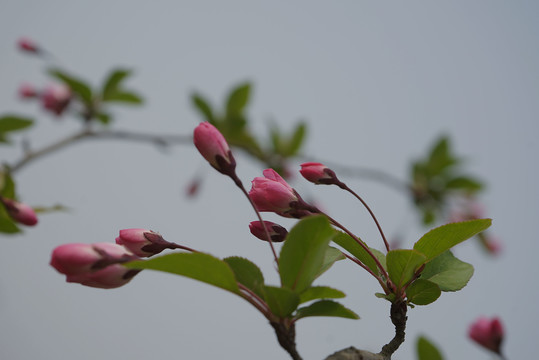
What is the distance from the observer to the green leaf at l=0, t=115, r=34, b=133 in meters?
1.82

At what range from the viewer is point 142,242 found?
768 mm

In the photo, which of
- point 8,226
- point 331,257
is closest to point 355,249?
point 331,257

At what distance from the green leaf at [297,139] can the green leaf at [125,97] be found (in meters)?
1.01

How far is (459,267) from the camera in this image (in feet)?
2.77

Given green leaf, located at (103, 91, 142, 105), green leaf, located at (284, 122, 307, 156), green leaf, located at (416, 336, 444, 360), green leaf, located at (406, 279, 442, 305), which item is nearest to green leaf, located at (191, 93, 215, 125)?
green leaf, located at (103, 91, 142, 105)

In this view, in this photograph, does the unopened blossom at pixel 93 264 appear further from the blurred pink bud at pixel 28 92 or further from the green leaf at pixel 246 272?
the blurred pink bud at pixel 28 92

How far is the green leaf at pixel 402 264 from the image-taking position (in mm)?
720

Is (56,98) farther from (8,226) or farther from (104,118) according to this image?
(8,226)

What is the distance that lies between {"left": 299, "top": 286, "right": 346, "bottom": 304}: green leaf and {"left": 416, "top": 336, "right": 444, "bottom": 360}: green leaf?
39 cm

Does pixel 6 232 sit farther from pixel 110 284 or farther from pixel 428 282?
pixel 428 282

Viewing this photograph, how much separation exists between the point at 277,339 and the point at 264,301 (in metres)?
0.05

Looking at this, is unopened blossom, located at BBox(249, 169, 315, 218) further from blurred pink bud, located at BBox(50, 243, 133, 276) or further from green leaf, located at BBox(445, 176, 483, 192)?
green leaf, located at BBox(445, 176, 483, 192)

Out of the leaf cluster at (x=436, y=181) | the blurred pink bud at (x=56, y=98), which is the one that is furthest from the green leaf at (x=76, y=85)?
the leaf cluster at (x=436, y=181)

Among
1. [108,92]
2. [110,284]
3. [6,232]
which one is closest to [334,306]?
[110,284]
